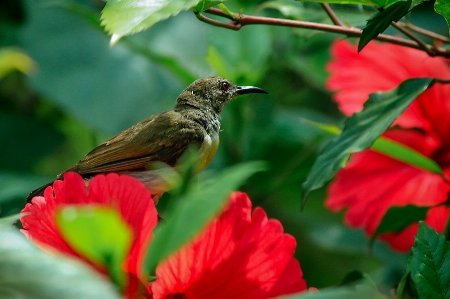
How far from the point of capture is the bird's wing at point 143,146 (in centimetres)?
188

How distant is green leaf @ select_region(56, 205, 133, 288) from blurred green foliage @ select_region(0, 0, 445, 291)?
160 centimetres

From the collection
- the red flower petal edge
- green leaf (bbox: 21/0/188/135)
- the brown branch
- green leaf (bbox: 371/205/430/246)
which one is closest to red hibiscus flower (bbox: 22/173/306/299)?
the red flower petal edge

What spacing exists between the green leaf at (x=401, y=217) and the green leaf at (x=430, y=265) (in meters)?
0.44

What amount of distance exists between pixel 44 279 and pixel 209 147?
4.84 feet

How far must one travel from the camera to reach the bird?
6.14 feet

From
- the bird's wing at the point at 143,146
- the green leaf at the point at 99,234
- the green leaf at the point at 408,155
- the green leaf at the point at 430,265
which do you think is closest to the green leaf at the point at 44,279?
the green leaf at the point at 99,234

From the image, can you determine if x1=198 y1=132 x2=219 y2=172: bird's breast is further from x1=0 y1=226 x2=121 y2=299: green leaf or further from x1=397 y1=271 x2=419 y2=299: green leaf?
x1=0 y1=226 x2=121 y2=299: green leaf

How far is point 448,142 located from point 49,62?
2081 millimetres

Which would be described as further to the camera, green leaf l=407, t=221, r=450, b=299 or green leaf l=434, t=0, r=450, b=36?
green leaf l=434, t=0, r=450, b=36

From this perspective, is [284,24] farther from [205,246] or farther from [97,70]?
[97,70]

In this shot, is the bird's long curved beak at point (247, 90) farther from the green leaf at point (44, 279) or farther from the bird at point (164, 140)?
the green leaf at point (44, 279)

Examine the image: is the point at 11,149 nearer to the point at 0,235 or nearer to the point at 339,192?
the point at 339,192

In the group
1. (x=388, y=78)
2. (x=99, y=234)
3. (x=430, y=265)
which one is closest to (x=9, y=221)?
(x=99, y=234)

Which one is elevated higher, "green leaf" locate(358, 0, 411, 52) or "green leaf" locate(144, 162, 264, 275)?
"green leaf" locate(144, 162, 264, 275)
